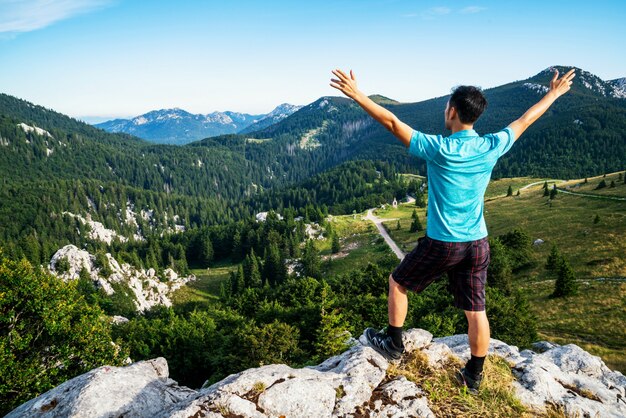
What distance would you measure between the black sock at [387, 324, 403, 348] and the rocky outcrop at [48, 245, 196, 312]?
10697 cm

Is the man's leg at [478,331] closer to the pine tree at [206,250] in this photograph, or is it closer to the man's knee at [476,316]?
the man's knee at [476,316]

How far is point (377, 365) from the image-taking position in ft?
24.1

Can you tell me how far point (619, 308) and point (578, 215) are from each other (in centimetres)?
4665

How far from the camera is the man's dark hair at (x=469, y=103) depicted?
554 cm

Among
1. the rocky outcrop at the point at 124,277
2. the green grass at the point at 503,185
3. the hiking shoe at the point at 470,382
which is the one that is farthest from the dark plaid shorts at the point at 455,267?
the green grass at the point at 503,185

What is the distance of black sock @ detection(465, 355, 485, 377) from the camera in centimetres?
651

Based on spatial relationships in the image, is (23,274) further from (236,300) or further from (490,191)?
(490,191)

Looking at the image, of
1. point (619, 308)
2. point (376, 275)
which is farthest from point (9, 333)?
point (619, 308)

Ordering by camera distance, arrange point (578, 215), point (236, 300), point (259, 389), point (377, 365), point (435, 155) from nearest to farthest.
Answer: point (435, 155), point (259, 389), point (377, 365), point (236, 300), point (578, 215)

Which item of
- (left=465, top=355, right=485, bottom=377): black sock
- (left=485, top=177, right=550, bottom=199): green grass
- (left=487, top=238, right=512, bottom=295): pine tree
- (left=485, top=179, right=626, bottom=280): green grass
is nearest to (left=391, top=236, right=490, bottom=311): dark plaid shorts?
(left=465, top=355, right=485, bottom=377): black sock

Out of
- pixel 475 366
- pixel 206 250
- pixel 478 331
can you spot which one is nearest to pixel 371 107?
pixel 478 331

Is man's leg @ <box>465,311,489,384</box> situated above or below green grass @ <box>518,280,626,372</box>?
above

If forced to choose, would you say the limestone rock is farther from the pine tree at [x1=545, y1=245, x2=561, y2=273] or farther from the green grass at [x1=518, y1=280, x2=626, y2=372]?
the pine tree at [x1=545, y1=245, x2=561, y2=273]

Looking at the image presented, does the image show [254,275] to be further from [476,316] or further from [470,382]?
[476,316]
